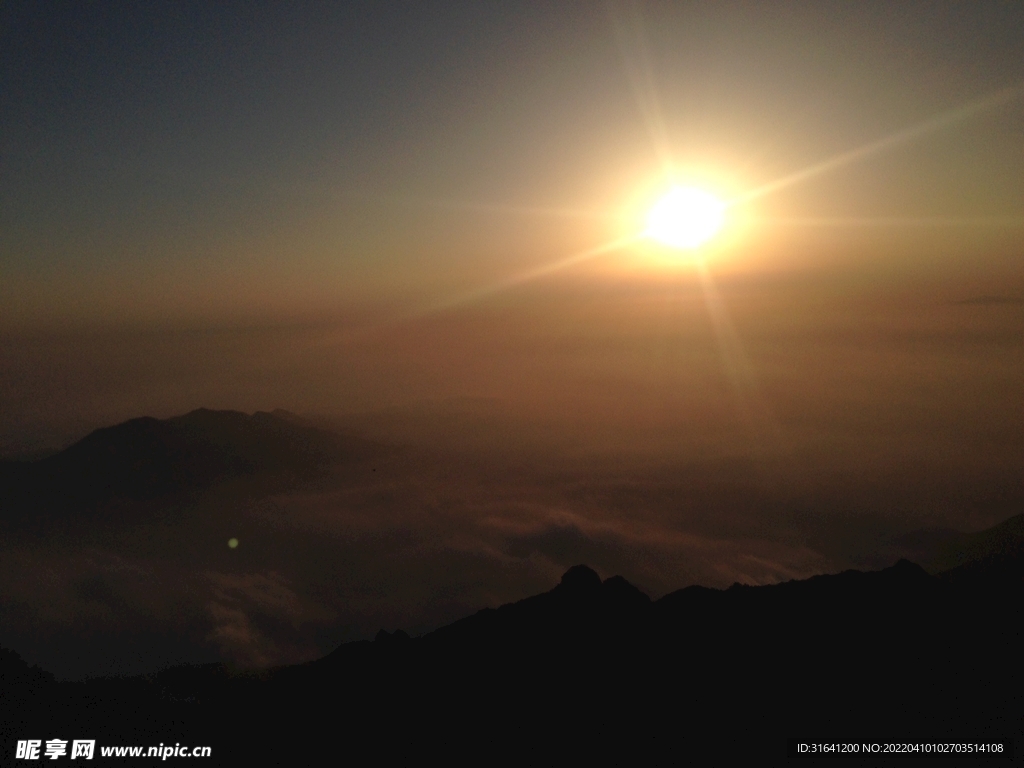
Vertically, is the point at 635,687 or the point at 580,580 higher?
the point at 580,580

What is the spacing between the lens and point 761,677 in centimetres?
4459

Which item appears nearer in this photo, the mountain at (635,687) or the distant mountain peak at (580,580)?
the mountain at (635,687)

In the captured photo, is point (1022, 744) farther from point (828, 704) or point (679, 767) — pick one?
point (679, 767)

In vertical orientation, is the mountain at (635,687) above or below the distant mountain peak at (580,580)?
below

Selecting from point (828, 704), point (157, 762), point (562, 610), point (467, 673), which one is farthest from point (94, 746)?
point (828, 704)

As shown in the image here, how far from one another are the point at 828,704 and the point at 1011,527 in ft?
277

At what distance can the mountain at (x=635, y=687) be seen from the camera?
133 ft

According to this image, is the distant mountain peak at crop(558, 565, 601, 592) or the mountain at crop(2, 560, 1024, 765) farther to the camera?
the distant mountain peak at crop(558, 565, 601, 592)

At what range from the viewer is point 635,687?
4609 cm

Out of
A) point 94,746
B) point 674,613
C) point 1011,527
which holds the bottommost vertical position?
point 94,746

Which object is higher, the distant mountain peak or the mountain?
the distant mountain peak

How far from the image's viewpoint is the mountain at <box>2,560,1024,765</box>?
40.4 metres

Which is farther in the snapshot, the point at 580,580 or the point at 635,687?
the point at 580,580

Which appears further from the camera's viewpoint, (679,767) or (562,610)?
(562,610)
